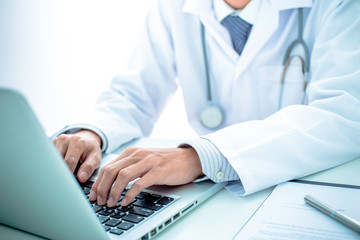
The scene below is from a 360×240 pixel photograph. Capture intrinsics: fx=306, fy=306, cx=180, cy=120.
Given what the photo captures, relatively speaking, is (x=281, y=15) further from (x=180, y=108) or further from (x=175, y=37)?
(x=180, y=108)

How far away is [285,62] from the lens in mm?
990

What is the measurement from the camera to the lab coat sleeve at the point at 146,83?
1.08 metres

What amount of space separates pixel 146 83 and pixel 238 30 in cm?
41

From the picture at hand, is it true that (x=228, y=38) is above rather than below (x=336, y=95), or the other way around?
above

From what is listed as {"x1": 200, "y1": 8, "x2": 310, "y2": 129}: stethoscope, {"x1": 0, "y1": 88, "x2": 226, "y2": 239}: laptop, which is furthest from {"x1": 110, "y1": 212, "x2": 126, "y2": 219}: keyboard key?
{"x1": 200, "y1": 8, "x2": 310, "y2": 129}: stethoscope

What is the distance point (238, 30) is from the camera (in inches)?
41.5

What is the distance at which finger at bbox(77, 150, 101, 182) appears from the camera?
64 cm

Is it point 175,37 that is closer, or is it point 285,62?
point 285,62

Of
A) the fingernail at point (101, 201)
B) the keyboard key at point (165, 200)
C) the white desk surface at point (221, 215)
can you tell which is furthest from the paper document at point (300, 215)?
the fingernail at point (101, 201)

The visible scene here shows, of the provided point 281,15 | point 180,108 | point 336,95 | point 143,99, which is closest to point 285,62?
point 281,15

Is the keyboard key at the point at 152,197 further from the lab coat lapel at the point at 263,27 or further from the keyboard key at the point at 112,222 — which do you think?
the lab coat lapel at the point at 263,27

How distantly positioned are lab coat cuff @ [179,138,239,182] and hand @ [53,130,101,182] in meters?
0.24

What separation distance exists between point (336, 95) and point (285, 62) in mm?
330

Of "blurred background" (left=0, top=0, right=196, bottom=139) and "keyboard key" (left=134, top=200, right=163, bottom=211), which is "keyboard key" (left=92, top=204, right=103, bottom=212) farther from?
"blurred background" (left=0, top=0, right=196, bottom=139)
